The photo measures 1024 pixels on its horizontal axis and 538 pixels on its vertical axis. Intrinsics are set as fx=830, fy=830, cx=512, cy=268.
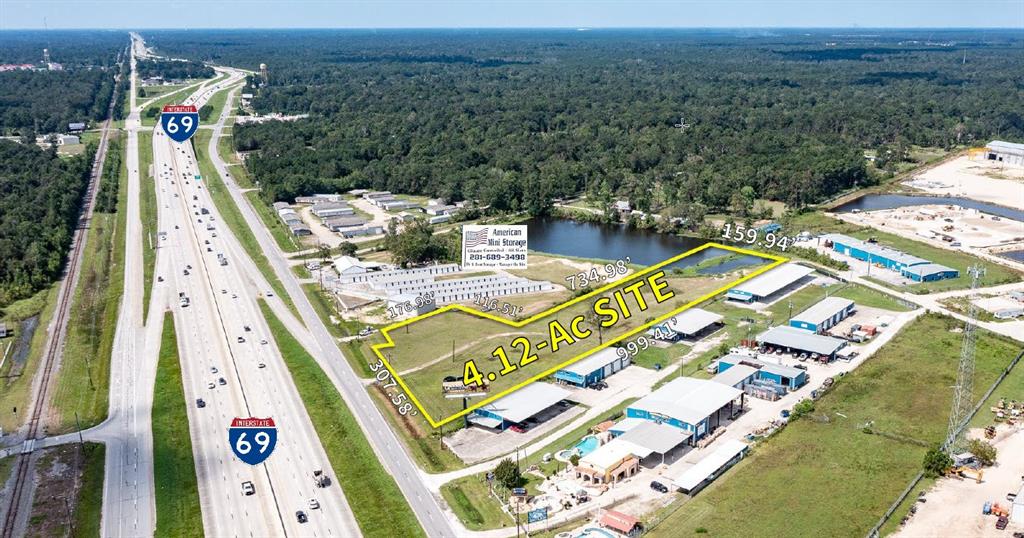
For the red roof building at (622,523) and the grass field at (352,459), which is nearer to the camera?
the red roof building at (622,523)

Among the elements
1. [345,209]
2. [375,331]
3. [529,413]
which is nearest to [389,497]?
[529,413]

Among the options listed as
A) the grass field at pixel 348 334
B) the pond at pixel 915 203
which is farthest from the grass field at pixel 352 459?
the pond at pixel 915 203

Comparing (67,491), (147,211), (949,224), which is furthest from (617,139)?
(67,491)

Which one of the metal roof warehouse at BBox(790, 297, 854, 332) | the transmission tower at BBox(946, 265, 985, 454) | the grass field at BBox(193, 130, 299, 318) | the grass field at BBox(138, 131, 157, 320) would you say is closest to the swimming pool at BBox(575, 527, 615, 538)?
the transmission tower at BBox(946, 265, 985, 454)

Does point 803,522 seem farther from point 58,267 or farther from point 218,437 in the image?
point 58,267

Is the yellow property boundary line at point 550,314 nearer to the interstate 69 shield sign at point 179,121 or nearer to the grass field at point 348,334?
the grass field at point 348,334

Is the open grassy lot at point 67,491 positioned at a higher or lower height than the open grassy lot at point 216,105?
lower
